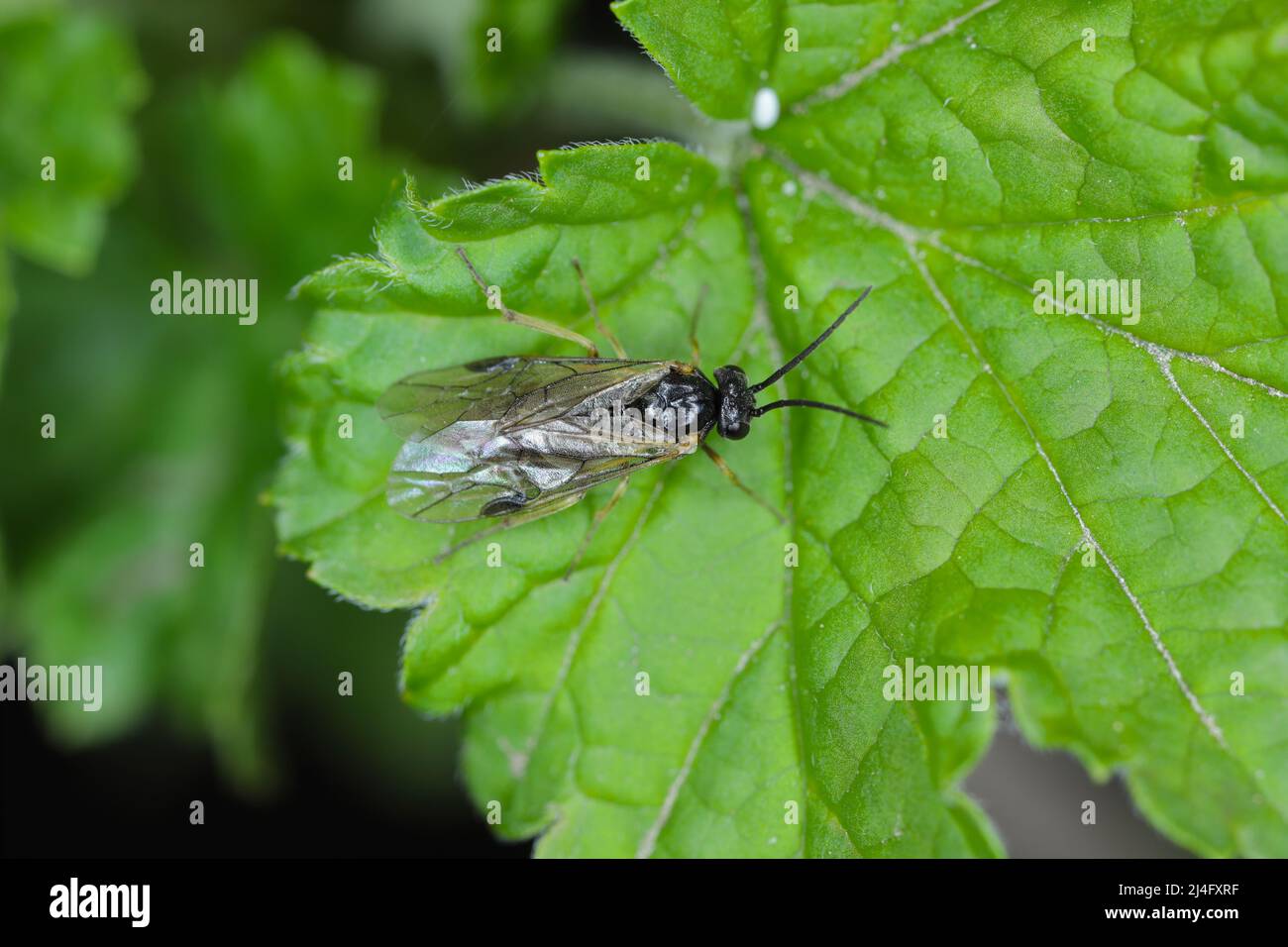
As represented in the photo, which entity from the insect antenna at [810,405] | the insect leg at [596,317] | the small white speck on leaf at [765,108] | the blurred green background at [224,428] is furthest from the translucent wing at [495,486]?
the blurred green background at [224,428]

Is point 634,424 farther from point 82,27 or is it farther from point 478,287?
point 82,27

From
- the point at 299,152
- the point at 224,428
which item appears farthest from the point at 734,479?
the point at 224,428

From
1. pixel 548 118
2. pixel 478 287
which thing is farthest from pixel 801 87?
pixel 548 118

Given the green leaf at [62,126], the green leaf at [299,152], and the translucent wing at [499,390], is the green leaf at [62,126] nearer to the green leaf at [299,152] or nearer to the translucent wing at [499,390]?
the green leaf at [299,152]

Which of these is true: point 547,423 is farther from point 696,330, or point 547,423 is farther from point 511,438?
point 696,330

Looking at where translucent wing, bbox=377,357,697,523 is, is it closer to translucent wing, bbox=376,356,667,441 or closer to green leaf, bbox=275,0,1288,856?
translucent wing, bbox=376,356,667,441
